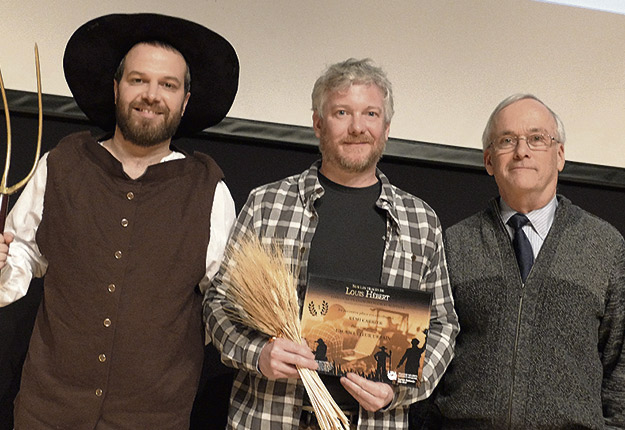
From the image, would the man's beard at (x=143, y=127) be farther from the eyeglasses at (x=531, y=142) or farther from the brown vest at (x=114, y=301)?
the eyeglasses at (x=531, y=142)

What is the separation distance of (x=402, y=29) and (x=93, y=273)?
5.88 feet

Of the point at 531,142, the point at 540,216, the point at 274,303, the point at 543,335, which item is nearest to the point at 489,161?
the point at 531,142

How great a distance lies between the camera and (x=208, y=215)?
79.6 inches

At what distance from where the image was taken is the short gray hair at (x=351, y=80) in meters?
2.03

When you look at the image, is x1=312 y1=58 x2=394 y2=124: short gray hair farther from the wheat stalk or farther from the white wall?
the white wall

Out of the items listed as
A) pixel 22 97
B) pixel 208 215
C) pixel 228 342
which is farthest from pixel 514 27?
pixel 22 97

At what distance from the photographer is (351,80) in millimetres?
2031

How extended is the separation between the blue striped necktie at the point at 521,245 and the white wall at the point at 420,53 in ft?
2.62

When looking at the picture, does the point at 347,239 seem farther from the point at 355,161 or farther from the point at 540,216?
the point at 540,216

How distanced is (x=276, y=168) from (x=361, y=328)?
1.27 metres

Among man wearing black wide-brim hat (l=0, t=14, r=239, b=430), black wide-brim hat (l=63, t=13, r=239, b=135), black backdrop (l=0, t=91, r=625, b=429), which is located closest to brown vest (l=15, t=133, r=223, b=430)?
A: man wearing black wide-brim hat (l=0, t=14, r=239, b=430)

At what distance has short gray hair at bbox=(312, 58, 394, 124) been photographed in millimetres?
2033

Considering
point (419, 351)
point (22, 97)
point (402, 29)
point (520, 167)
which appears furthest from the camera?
point (402, 29)

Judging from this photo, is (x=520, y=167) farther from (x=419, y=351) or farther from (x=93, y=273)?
(x=93, y=273)
